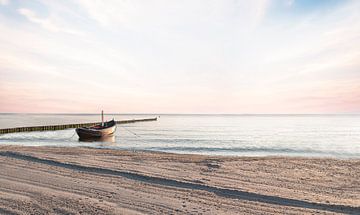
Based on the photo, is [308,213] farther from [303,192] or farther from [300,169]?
[300,169]

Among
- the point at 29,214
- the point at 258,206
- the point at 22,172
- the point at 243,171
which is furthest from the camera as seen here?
the point at 243,171

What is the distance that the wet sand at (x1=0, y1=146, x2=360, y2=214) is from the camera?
7312 millimetres

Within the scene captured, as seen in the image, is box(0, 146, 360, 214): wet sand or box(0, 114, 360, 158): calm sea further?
box(0, 114, 360, 158): calm sea

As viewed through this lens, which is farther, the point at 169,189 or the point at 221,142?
the point at 221,142

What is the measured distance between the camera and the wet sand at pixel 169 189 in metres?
7.31

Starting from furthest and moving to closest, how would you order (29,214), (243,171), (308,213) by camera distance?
1. (243,171)
2. (308,213)
3. (29,214)

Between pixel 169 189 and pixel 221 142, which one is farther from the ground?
pixel 169 189

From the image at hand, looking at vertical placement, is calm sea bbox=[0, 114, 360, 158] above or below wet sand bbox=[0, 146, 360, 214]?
below

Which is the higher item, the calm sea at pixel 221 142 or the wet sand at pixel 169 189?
the wet sand at pixel 169 189

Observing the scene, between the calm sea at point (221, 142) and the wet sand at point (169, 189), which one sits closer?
the wet sand at point (169, 189)

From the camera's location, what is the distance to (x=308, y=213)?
717cm

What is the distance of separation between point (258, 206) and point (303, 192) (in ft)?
9.11

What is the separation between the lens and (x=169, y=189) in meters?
9.23

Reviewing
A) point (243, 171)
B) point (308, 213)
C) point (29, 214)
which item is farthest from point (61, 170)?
point (308, 213)
